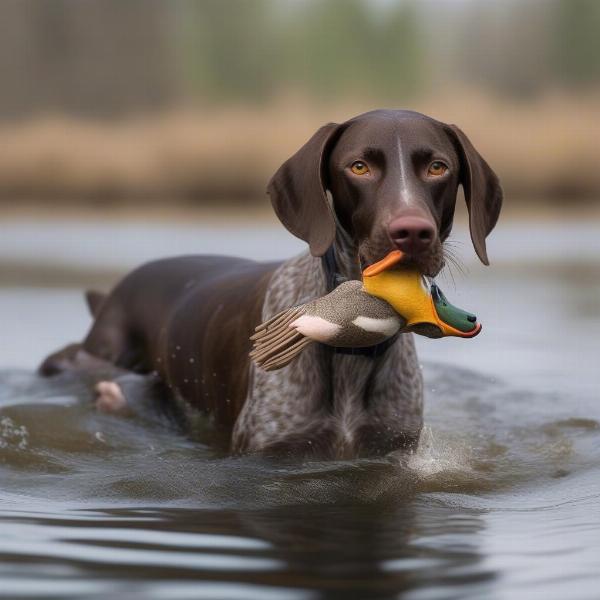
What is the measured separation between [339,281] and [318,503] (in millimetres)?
821

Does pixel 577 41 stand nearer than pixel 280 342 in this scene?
No

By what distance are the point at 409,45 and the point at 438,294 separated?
22060 millimetres

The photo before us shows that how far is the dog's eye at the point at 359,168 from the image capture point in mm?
5504

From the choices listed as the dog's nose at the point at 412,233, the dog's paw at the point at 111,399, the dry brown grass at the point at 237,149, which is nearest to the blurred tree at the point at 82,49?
the dry brown grass at the point at 237,149

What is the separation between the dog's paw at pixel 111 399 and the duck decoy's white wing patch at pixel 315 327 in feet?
6.86

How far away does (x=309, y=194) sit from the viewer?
565 cm

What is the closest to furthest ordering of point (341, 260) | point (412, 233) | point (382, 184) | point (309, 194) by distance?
1. point (412, 233)
2. point (382, 184)
3. point (309, 194)
4. point (341, 260)

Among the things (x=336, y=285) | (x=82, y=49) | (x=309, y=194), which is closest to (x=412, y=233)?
(x=309, y=194)

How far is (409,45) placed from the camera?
88.6 feet

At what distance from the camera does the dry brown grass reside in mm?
19516

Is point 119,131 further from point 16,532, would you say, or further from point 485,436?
point 16,532

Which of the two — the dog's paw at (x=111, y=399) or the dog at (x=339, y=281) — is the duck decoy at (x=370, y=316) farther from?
the dog's paw at (x=111, y=399)

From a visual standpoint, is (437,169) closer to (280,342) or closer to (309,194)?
(309,194)

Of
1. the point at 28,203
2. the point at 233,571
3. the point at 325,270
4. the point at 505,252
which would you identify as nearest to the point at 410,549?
the point at 233,571
